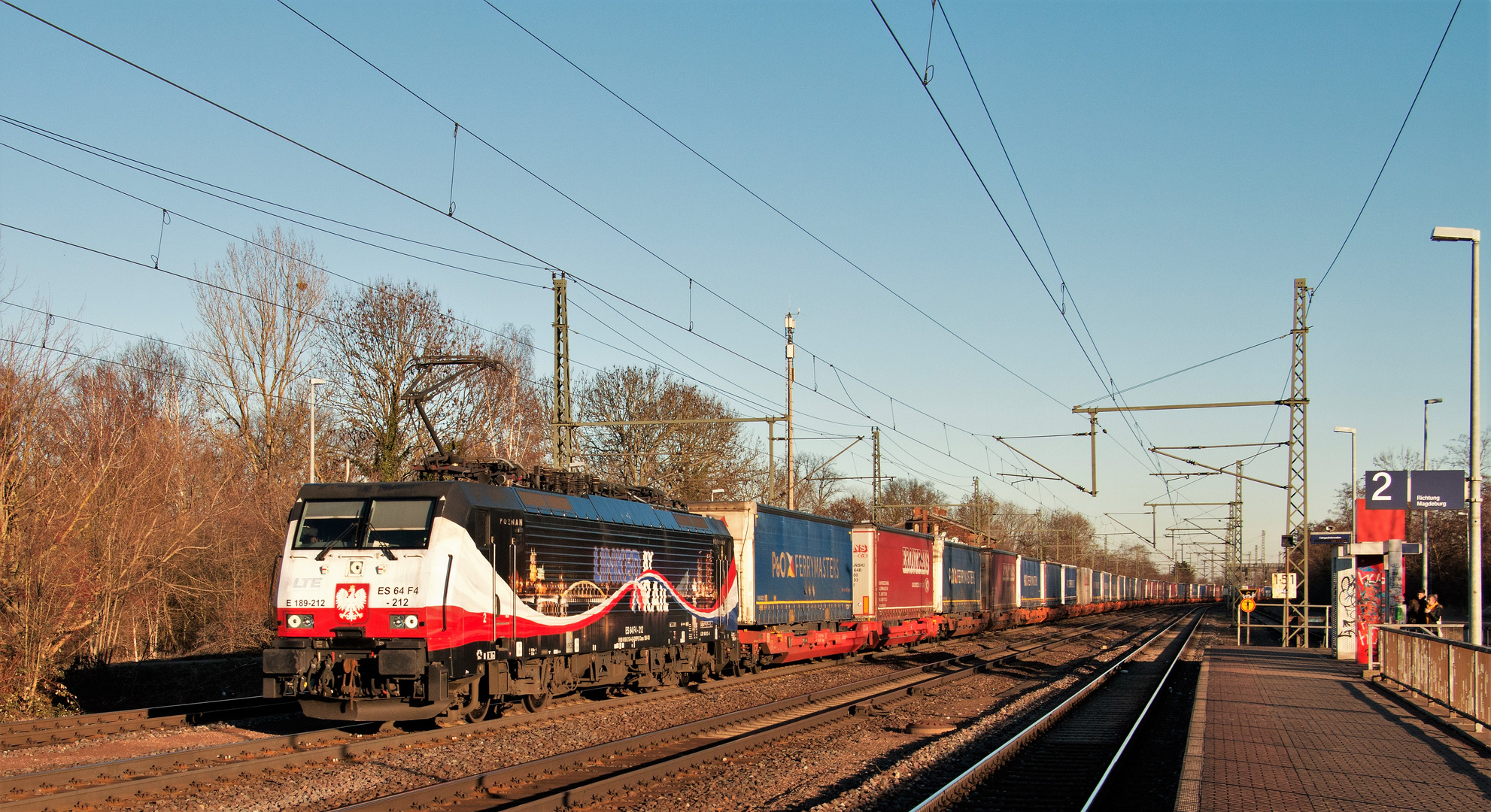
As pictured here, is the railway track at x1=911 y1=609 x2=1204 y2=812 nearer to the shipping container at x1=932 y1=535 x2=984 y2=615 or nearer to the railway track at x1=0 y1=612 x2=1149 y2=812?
the railway track at x1=0 y1=612 x2=1149 y2=812

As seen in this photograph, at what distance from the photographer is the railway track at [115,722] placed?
12.4 meters

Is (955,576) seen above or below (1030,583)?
above

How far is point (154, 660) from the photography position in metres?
21.9

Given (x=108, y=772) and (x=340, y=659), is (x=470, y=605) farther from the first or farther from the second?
(x=108, y=772)

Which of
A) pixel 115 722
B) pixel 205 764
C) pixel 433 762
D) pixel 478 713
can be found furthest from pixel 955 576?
pixel 205 764

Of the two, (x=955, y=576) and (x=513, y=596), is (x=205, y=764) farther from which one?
Result: (x=955, y=576)

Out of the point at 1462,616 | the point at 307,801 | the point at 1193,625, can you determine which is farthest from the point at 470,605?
the point at 1462,616

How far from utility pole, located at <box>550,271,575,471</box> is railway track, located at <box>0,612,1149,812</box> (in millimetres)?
9085

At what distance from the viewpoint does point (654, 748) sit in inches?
495

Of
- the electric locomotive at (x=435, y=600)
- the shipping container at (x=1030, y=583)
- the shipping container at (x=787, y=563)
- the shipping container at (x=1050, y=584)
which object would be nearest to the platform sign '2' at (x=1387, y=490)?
the shipping container at (x=787, y=563)

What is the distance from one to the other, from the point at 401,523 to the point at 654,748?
12.8 ft

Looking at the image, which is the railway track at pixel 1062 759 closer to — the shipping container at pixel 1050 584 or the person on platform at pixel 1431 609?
the person on platform at pixel 1431 609

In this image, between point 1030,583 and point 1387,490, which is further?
point 1030,583

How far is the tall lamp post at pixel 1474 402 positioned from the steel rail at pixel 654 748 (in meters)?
8.63
